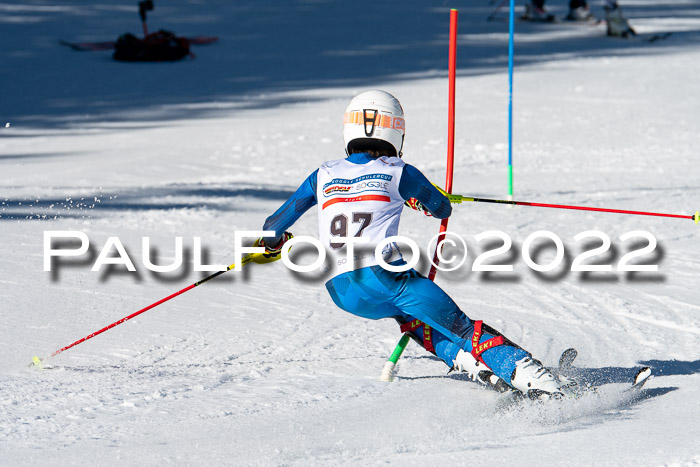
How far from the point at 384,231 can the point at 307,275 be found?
8.52 ft

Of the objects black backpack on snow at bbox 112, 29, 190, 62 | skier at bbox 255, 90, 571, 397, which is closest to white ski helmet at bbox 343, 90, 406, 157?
skier at bbox 255, 90, 571, 397

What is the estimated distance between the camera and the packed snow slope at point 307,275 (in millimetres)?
3996

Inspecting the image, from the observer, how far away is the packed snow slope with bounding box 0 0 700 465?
13.1 ft

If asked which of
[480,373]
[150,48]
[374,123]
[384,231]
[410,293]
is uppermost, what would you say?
[150,48]

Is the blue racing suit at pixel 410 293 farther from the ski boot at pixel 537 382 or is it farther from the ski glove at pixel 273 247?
the ski glove at pixel 273 247

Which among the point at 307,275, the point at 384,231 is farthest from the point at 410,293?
the point at 307,275

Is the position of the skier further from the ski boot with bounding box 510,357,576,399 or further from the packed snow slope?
the packed snow slope

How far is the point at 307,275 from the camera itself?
6.80m

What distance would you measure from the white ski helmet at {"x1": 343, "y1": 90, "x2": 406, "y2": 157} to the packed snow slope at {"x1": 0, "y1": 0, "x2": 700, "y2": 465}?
3.78ft

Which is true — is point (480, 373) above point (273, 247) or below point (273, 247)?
below

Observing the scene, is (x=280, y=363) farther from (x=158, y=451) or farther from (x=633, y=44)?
(x=633, y=44)

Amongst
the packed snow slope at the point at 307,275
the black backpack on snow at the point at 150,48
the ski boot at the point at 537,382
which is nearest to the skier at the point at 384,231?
the ski boot at the point at 537,382

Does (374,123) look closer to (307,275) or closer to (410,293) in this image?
(410,293)

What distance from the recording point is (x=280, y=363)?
198 inches
